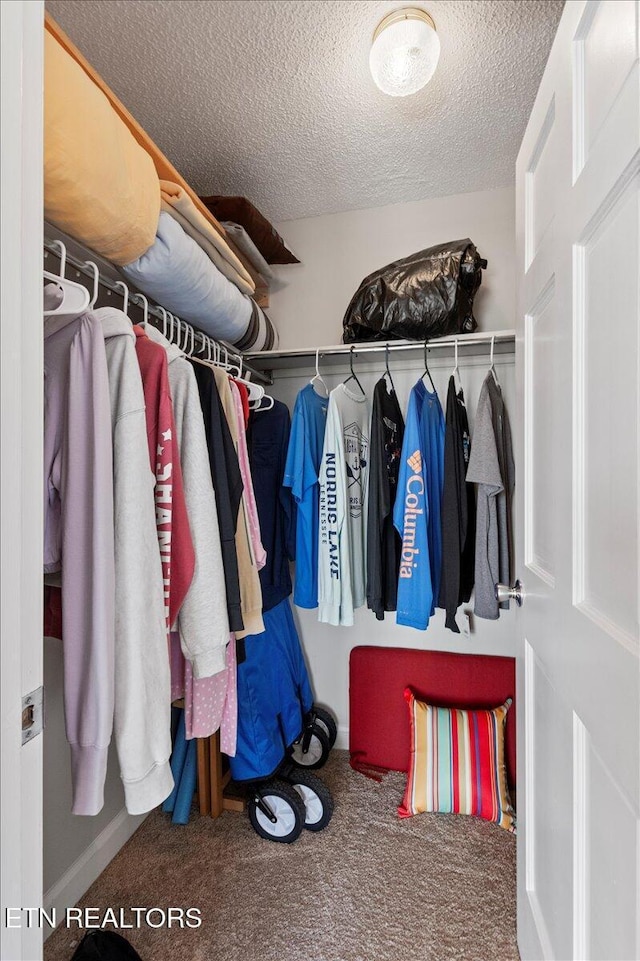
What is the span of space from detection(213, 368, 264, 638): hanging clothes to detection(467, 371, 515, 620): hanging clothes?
75 cm

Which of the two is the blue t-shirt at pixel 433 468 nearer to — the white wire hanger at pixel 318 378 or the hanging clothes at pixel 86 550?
the white wire hanger at pixel 318 378

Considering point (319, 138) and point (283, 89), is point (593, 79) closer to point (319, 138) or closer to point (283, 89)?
point (283, 89)

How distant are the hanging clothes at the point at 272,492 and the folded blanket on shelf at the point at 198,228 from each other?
50 centimetres

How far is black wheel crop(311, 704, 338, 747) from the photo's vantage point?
196 centimetres

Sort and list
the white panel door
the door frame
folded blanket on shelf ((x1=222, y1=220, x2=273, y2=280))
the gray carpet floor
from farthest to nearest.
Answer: folded blanket on shelf ((x1=222, y1=220, x2=273, y2=280))
the gray carpet floor
the white panel door
the door frame

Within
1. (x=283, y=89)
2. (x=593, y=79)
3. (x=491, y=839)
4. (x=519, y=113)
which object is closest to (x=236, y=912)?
(x=491, y=839)

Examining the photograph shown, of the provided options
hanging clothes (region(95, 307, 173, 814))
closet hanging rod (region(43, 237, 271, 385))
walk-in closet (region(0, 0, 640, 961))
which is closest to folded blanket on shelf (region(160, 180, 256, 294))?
walk-in closet (region(0, 0, 640, 961))

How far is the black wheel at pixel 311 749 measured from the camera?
1.88 m

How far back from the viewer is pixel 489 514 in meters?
1.51

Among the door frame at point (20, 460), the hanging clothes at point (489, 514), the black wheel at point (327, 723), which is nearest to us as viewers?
the door frame at point (20, 460)

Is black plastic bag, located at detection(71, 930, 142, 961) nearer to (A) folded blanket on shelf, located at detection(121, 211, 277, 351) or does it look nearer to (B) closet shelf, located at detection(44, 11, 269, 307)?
(A) folded blanket on shelf, located at detection(121, 211, 277, 351)

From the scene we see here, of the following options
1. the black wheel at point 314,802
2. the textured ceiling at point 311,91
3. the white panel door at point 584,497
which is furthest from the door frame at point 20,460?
the black wheel at point 314,802

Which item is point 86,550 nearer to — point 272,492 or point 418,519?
point 272,492

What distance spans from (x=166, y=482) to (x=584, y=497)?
0.79 metres
